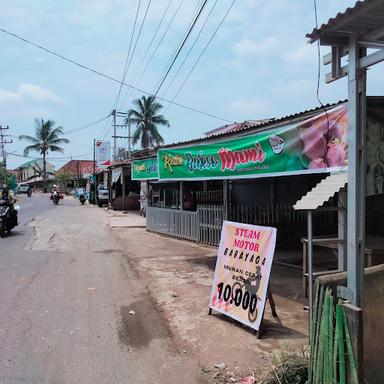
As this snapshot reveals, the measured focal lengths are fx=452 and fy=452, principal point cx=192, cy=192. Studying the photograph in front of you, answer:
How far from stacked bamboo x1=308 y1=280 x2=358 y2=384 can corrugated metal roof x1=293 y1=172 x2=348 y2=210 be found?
4.42 feet

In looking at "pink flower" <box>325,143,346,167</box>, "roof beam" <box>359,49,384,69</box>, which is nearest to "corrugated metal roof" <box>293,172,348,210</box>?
"pink flower" <box>325,143,346,167</box>

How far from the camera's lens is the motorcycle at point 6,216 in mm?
14858

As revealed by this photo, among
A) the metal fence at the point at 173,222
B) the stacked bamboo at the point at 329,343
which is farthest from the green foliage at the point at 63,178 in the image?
the stacked bamboo at the point at 329,343

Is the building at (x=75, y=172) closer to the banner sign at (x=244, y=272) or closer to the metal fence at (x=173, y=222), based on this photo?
the metal fence at (x=173, y=222)

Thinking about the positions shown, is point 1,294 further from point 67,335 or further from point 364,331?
point 364,331

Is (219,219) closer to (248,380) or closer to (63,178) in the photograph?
(248,380)

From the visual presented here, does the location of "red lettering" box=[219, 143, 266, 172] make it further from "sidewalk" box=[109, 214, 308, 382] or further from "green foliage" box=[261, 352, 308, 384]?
"green foliage" box=[261, 352, 308, 384]

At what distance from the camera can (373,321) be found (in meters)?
3.66

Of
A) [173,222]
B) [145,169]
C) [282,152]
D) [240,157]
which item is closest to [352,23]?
[282,152]

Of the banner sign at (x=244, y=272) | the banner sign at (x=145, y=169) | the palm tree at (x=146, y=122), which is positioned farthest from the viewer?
the palm tree at (x=146, y=122)

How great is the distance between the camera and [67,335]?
5484 mm

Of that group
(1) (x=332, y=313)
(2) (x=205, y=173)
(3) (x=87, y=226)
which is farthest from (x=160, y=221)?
(1) (x=332, y=313)

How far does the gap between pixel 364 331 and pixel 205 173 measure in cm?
744

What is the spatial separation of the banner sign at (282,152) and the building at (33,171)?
8718cm
